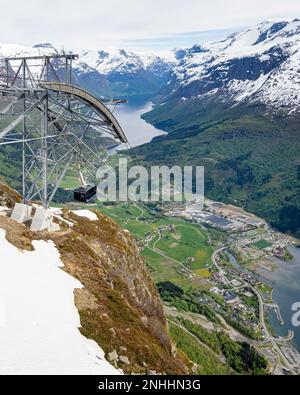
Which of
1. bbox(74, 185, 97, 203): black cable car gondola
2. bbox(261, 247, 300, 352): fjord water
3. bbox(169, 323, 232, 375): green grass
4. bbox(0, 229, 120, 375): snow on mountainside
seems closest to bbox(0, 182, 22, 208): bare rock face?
bbox(74, 185, 97, 203): black cable car gondola

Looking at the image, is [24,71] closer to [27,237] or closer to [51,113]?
[51,113]

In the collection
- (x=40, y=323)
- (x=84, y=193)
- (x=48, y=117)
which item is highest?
(x=48, y=117)

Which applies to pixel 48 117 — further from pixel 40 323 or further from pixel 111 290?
pixel 40 323

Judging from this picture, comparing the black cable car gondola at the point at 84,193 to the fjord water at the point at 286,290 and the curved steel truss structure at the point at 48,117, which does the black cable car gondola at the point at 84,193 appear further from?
the fjord water at the point at 286,290

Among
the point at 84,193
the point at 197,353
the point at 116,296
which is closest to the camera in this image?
the point at 116,296

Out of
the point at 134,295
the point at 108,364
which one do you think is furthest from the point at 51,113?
the point at 108,364

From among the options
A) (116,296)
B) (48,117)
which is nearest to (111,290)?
(116,296)
